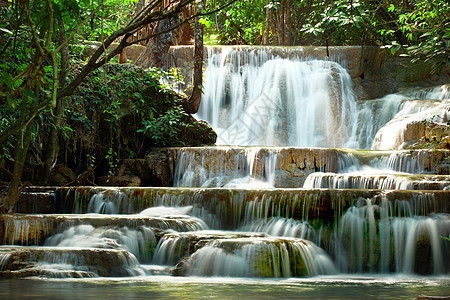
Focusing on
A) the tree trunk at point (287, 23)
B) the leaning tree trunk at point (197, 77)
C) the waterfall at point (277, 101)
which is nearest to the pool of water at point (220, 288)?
the leaning tree trunk at point (197, 77)

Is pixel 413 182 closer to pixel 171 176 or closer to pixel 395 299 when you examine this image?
pixel 395 299

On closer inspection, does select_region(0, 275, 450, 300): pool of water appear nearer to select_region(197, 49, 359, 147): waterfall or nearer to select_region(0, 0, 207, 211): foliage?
select_region(0, 0, 207, 211): foliage

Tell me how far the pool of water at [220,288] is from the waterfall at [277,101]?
969cm

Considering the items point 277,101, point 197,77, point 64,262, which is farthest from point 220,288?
point 277,101

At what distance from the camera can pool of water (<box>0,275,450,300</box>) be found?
4449mm

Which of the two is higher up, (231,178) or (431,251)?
(231,178)

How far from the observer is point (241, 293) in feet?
15.4

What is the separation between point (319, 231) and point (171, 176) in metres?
4.71

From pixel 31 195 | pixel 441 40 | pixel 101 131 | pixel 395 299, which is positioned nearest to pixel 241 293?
pixel 395 299

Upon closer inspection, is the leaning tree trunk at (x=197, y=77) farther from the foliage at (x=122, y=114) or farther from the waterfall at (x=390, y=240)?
the waterfall at (x=390, y=240)

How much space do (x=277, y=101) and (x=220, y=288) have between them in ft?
37.8

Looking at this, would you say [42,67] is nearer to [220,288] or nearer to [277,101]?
[220,288]

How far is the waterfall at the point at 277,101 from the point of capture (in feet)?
51.5

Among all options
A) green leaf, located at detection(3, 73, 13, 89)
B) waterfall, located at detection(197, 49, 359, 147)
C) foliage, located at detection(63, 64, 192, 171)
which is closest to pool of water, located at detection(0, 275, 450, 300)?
green leaf, located at detection(3, 73, 13, 89)
